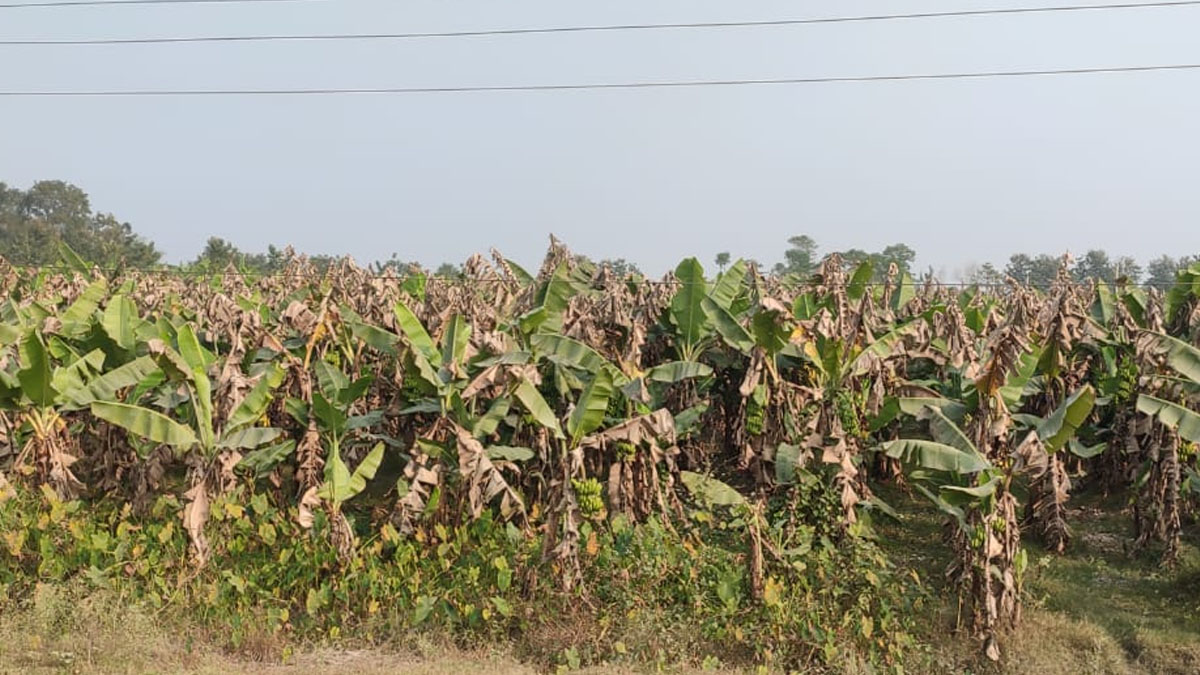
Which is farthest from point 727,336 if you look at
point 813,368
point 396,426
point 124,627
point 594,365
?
point 124,627

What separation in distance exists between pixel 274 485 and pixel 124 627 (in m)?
2.08

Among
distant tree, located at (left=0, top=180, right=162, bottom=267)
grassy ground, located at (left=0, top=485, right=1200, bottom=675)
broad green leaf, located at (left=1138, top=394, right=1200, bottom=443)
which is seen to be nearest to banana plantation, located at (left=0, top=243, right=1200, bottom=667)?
broad green leaf, located at (left=1138, top=394, right=1200, bottom=443)

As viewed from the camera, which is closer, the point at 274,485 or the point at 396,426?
the point at 274,485

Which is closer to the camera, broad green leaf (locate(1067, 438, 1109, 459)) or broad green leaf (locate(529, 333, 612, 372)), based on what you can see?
broad green leaf (locate(529, 333, 612, 372))

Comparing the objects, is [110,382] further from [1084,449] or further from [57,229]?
[57,229]

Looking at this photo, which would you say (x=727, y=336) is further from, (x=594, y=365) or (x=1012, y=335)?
(x=1012, y=335)

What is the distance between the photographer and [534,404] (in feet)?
23.8

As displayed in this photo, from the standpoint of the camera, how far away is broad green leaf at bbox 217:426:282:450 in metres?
7.52

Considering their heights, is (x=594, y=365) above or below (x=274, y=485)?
above

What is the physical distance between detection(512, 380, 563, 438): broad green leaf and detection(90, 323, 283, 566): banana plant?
7.22ft

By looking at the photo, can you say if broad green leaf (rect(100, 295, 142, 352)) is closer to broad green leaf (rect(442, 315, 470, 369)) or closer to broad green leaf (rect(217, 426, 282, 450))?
broad green leaf (rect(217, 426, 282, 450))

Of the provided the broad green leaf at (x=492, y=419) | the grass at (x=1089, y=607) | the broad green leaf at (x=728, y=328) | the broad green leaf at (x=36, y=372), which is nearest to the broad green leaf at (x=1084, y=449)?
the grass at (x=1089, y=607)

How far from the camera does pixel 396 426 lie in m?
9.48

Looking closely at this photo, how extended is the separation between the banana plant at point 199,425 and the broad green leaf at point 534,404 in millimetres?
2201
